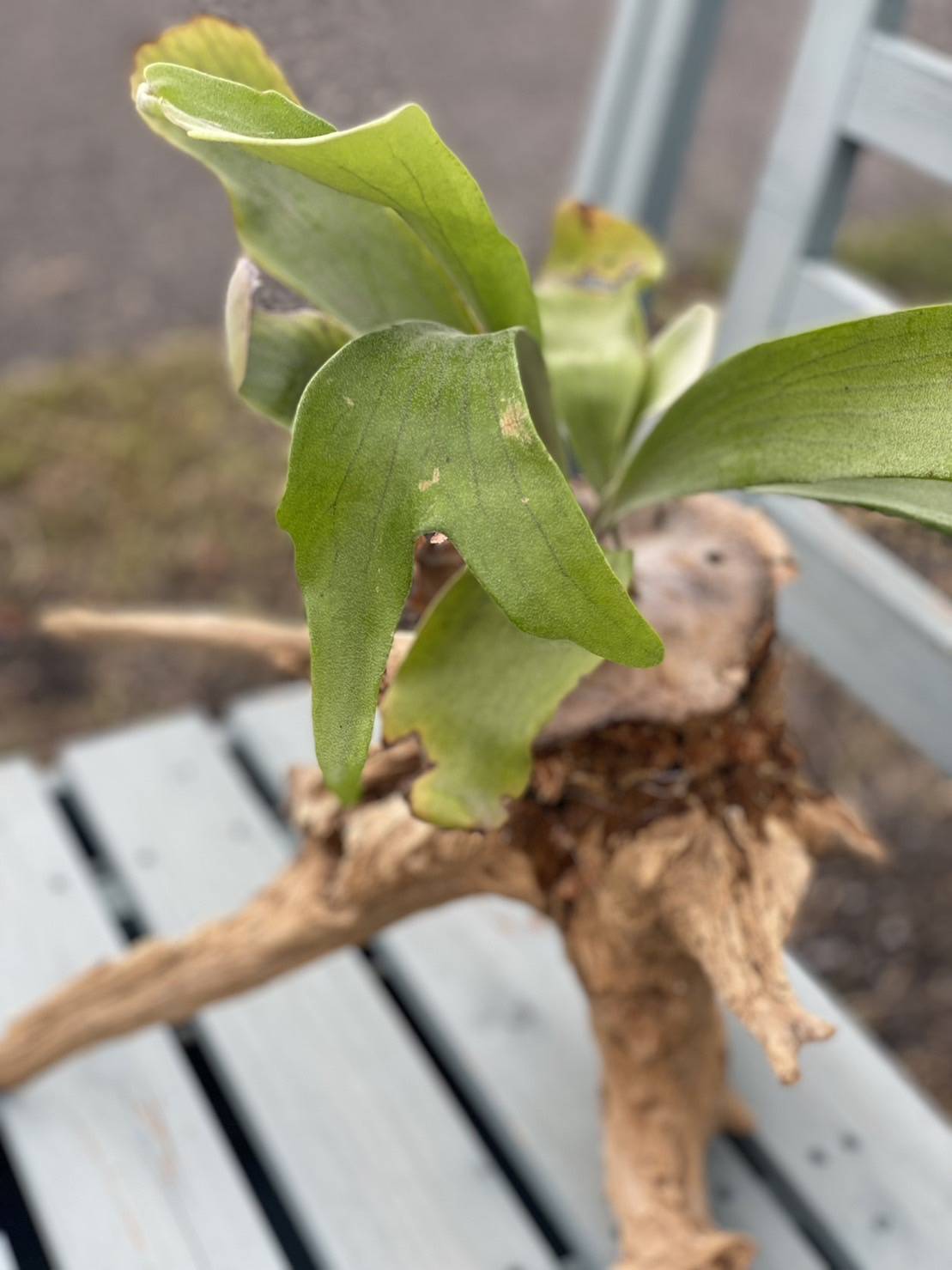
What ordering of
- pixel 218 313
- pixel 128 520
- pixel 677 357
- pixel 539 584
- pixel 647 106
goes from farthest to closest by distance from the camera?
pixel 218 313 → pixel 128 520 → pixel 647 106 → pixel 677 357 → pixel 539 584

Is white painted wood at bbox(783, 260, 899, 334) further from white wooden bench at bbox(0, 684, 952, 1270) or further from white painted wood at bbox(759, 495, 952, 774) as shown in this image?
white wooden bench at bbox(0, 684, 952, 1270)

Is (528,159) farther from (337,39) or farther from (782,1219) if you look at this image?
(782,1219)

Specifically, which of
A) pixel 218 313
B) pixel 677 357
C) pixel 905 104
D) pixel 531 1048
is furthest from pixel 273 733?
pixel 218 313

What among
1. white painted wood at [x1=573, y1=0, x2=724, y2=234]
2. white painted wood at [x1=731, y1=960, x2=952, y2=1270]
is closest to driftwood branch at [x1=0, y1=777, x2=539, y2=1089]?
white painted wood at [x1=731, y1=960, x2=952, y2=1270]

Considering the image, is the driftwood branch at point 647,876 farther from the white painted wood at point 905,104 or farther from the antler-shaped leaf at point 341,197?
the white painted wood at point 905,104

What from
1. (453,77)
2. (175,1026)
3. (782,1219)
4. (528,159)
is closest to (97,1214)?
(175,1026)

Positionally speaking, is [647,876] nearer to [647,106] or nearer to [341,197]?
[341,197]
